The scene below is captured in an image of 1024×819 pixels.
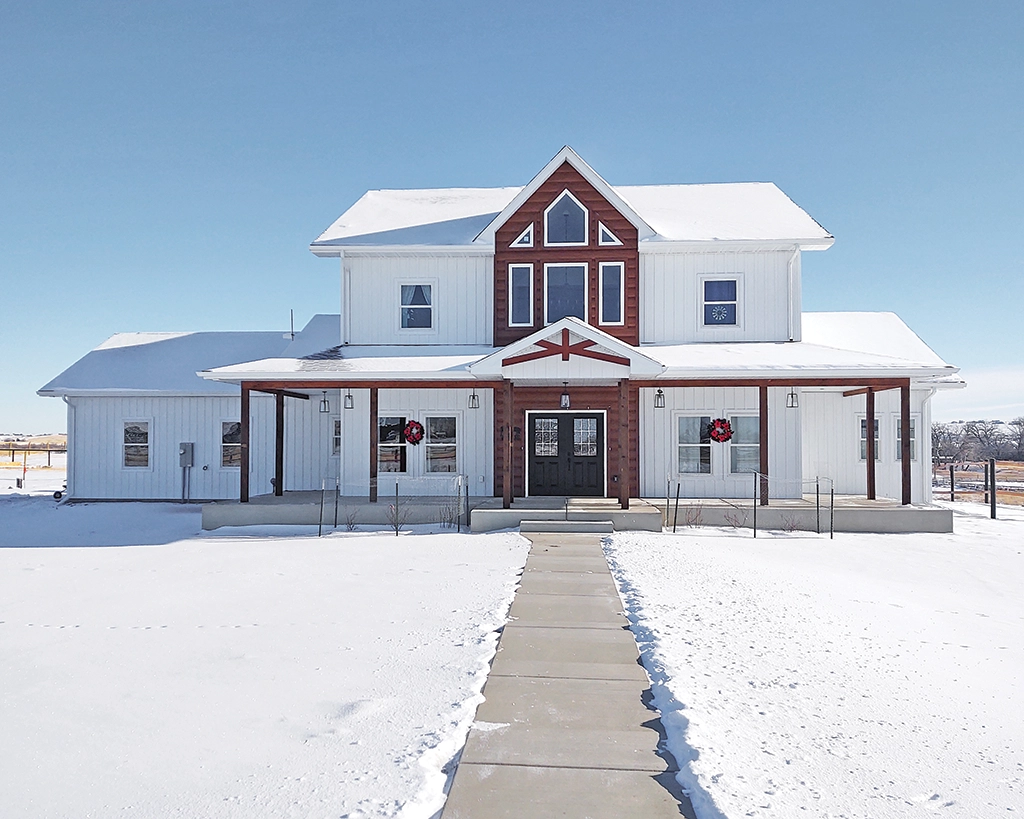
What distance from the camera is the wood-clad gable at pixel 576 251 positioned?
54.9ft

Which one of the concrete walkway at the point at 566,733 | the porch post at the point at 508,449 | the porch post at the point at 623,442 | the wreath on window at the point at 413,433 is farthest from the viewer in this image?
the wreath on window at the point at 413,433

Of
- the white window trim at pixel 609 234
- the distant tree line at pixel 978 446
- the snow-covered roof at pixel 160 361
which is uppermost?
the white window trim at pixel 609 234

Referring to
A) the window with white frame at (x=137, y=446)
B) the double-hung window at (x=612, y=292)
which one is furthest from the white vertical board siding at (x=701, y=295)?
the window with white frame at (x=137, y=446)

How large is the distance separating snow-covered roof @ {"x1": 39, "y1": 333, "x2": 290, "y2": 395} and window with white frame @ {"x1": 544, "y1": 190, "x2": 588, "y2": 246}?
8575 mm

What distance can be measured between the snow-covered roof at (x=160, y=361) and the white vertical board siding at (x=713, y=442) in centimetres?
1073

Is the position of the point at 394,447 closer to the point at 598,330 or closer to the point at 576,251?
the point at 598,330

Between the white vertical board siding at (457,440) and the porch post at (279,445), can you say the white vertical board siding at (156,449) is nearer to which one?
the porch post at (279,445)

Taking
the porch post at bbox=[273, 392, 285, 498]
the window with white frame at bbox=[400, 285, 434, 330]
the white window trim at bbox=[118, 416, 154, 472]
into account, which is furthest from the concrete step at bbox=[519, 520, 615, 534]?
the white window trim at bbox=[118, 416, 154, 472]

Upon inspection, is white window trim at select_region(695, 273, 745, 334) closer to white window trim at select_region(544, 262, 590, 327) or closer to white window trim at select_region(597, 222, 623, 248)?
white window trim at select_region(597, 222, 623, 248)

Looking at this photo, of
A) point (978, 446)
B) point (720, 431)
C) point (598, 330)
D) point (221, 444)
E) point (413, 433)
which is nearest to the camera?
point (598, 330)

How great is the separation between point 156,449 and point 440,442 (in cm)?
838

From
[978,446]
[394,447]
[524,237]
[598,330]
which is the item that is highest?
[524,237]

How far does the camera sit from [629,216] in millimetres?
16641

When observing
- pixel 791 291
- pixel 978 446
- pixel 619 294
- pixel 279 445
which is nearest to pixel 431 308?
pixel 619 294
